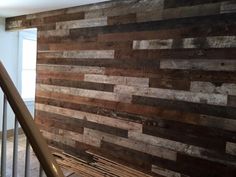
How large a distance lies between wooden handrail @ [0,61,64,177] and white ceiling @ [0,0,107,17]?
2374 mm

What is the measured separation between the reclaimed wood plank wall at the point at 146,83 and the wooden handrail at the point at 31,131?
180cm

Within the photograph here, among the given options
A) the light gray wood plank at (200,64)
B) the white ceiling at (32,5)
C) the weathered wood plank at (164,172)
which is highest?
the white ceiling at (32,5)

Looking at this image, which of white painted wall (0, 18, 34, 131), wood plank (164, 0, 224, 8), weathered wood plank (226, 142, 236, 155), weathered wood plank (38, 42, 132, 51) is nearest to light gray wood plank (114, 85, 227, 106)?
weathered wood plank (226, 142, 236, 155)

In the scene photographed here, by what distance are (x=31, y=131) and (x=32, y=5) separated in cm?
298

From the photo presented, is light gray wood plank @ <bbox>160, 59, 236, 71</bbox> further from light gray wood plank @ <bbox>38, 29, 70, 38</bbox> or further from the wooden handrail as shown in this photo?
the wooden handrail

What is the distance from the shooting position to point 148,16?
9.48 ft

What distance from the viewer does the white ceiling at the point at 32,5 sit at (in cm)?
341

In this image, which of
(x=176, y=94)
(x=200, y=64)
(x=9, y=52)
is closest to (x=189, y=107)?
(x=176, y=94)

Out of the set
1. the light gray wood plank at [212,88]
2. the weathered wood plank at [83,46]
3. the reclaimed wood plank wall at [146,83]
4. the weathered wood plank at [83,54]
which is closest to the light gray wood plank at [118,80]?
the reclaimed wood plank wall at [146,83]

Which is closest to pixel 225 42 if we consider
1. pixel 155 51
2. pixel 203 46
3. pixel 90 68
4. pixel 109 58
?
pixel 203 46

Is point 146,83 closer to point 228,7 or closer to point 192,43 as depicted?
point 192,43

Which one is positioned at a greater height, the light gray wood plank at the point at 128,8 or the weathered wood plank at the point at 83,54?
the light gray wood plank at the point at 128,8

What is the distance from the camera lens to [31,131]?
1.09m

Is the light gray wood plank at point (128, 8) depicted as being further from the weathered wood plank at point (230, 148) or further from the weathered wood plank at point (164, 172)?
the weathered wood plank at point (164, 172)
